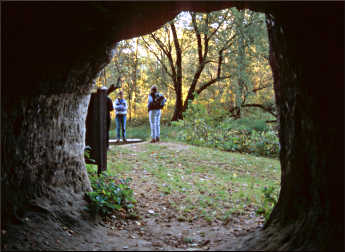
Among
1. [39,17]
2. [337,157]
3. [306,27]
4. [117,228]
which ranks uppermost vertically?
[39,17]

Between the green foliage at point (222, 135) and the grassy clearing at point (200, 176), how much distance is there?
51.1 inches

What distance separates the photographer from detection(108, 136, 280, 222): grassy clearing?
19.7 ft

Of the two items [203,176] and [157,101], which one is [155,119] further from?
[203,176]

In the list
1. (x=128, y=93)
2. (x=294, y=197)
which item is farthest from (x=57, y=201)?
(x=128, y=93)

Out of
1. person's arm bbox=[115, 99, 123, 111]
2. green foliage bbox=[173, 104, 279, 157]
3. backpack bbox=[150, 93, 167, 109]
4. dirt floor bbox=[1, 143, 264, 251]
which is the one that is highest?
backpack bbox=[150, 93, 167, 109]

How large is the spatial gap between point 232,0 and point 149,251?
3.32 meters

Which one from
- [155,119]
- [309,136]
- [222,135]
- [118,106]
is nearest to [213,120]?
[222,135]

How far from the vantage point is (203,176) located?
8375mm

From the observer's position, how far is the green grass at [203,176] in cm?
600

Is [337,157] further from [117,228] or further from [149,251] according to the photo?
[117,228]

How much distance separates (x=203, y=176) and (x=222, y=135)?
521 cm

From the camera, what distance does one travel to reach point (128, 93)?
74.2 ft

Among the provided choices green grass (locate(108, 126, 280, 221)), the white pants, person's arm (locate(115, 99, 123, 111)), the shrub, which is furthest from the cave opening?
the white pants

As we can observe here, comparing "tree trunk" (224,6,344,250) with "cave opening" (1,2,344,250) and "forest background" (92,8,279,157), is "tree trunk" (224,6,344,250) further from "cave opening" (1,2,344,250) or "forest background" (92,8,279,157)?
"forest background" (92,8,279,157)
